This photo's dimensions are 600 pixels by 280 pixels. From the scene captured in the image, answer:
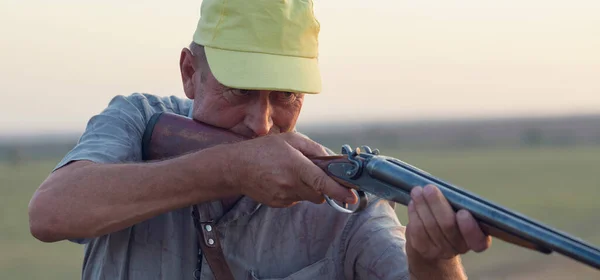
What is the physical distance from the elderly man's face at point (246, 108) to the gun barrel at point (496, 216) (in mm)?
794

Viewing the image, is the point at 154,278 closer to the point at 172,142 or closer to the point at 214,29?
the point at 172,142

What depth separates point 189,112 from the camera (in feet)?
18.3

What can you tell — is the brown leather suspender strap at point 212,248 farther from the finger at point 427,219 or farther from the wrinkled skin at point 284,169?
the finger at point 427,219

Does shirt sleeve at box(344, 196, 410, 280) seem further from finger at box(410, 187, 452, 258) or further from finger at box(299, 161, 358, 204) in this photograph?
finger at box(410, 187, 452, 258)

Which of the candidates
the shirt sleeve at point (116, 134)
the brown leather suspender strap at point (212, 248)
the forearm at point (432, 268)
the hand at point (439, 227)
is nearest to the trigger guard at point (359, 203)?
the forearm at point (432, 268)

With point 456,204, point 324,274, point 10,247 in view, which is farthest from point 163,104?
point 10,247

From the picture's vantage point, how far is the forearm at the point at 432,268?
4.17 metres

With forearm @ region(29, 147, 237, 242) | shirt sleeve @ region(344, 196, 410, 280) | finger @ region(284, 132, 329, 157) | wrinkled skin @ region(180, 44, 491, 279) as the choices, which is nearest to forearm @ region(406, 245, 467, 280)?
wrinkled skin @ region(180, 44, 491, 279)

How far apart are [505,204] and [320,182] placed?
18.2 m

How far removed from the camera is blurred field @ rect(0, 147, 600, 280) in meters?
14.8

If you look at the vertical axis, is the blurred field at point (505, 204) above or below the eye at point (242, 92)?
below

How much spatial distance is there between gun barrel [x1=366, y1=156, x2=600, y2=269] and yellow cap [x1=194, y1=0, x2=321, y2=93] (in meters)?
0.83

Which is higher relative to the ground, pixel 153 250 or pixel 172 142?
pixel 172 142

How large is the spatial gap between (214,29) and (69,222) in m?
1.22
